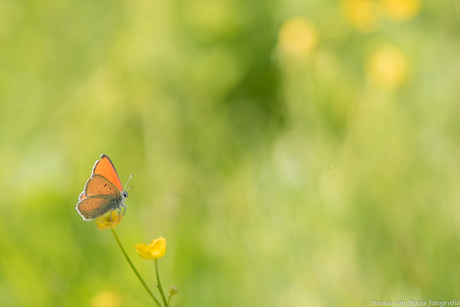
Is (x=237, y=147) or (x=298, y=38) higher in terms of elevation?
(x=298, y=38)

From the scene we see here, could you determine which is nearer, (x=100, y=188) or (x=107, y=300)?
(x=100, y=188)

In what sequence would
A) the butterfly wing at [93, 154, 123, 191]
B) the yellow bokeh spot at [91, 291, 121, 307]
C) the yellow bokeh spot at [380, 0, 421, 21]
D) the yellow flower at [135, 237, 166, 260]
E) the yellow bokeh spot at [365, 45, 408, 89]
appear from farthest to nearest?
the yellow bokeh spot at [380, 0, 421, 21] < the yellow bokeh spot at [365, 45, 408, 89] < the yellow bokeh spot at [91, 291, 121, 307] < the butterfly wing at [93, 154, 123, 191] < the yellow flower at [135, 237, 166, 260]

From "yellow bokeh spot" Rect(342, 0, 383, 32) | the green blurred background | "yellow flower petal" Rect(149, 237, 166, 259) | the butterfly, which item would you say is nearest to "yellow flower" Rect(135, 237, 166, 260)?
"yellow flower petal" Rect(149, 237, 166, 259)

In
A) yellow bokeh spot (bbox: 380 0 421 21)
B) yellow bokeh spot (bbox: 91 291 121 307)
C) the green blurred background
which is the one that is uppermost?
yellow bokeh spot (bbox: 380 0 421 21)

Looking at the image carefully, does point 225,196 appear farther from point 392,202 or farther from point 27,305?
point 27,305

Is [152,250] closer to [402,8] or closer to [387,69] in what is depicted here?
[387,69]

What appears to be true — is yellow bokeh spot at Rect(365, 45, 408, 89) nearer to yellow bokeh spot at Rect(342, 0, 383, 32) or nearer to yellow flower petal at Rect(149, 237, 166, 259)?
yellow bokeh spot at Rect(342, 0, 383, 32)

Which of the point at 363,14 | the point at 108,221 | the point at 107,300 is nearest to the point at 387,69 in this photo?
the point at 363,14
